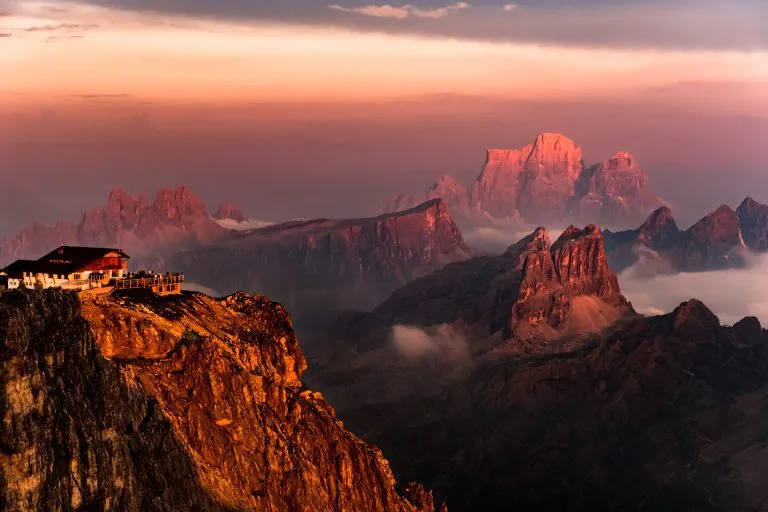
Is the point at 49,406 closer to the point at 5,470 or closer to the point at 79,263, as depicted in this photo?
the point at 5,470

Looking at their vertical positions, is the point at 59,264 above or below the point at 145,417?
above

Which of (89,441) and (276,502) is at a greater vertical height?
(89,441)

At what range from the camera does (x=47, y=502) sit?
A: 126 meters

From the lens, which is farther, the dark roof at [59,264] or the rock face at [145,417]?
the dark roof at [59,264]

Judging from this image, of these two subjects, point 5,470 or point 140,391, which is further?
point 140,391

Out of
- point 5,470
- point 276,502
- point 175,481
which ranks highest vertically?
point 5,470

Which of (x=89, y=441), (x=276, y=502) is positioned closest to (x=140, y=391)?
(x=89, y=441)

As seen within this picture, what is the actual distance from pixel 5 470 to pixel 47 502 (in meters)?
4.72

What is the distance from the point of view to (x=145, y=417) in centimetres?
14938

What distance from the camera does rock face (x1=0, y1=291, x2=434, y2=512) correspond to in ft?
419

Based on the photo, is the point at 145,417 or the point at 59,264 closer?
the point at 145,417

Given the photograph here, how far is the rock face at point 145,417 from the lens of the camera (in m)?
128

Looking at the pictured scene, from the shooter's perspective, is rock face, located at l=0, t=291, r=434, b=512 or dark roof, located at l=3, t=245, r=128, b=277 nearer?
rock face, located at l=0, t=291, r=434, b=512

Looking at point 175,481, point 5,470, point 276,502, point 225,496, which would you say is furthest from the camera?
point 276,502
